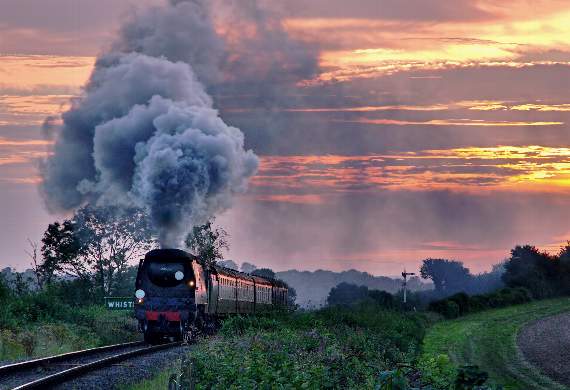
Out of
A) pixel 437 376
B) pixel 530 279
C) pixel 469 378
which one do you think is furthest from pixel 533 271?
pixel 469 378

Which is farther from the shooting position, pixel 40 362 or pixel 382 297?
pixel 382 297

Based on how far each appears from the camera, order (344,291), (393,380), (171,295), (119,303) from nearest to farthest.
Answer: (393,380)
(171,295)
(119,303)
(344,291)

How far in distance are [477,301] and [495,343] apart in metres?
28.8

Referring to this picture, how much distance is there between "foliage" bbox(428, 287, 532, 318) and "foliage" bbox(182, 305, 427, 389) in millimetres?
29035

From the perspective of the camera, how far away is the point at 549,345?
56.3 metres

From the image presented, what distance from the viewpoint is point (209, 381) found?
22453mm

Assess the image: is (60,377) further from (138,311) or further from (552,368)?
(552,368)

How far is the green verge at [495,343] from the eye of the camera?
41.8 meters

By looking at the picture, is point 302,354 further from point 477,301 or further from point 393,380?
point 477,301

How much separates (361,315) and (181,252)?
12.5 m

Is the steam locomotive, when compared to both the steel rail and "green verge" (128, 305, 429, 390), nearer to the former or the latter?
"green verge" (128, 305, 429, 390)

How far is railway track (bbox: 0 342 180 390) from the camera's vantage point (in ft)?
79.4

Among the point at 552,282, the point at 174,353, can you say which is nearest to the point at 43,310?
the point at 174,353

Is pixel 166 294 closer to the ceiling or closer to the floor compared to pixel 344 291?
closer to the floor
